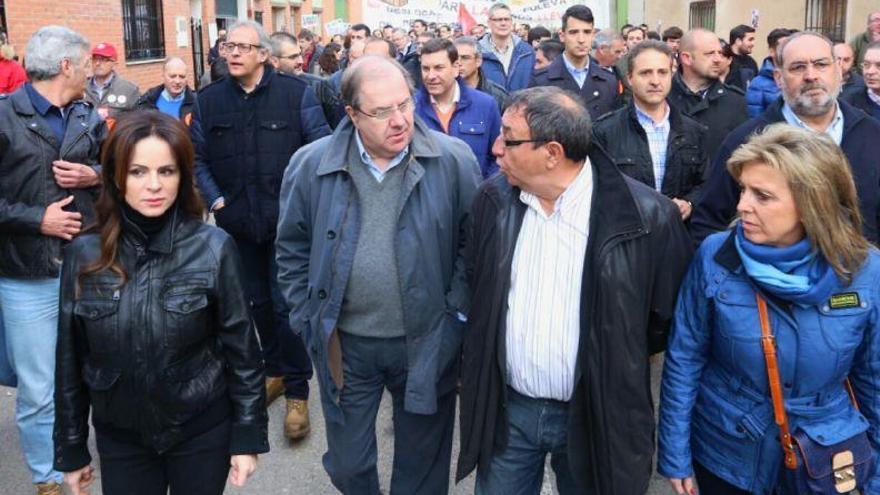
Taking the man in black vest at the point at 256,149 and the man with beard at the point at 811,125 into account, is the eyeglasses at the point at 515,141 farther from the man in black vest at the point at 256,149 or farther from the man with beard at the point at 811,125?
the man in black vest at the point at 256,149

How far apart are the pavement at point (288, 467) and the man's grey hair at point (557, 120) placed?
208 centimetres

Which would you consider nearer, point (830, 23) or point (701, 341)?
point (701, 341)

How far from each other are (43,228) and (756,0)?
18702 millimetres

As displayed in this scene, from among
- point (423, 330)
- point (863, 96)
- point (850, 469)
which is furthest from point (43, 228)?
point (863, 96)

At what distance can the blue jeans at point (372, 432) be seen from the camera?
10.7 feet

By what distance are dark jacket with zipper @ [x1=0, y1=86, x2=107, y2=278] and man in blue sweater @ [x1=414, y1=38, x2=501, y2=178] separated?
7.53 ft

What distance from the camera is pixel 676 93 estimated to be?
5.91 m

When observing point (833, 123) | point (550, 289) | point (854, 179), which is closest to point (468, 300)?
point (550, 289)

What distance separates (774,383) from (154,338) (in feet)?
5.98

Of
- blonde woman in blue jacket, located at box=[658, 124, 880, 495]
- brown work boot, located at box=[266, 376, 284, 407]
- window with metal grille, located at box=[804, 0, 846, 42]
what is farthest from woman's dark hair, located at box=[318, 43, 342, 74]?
window with metal grille, located at box=[804, 0, 846, 42]

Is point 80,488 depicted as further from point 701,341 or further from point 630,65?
point 630,65

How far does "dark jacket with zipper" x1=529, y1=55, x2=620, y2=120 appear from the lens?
272 inches

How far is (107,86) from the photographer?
8.33 metres

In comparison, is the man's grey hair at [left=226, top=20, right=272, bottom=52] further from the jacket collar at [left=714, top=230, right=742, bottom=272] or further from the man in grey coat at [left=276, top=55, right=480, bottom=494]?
the jacket collar at [left=714, top=230, right=742, bottom=272]
